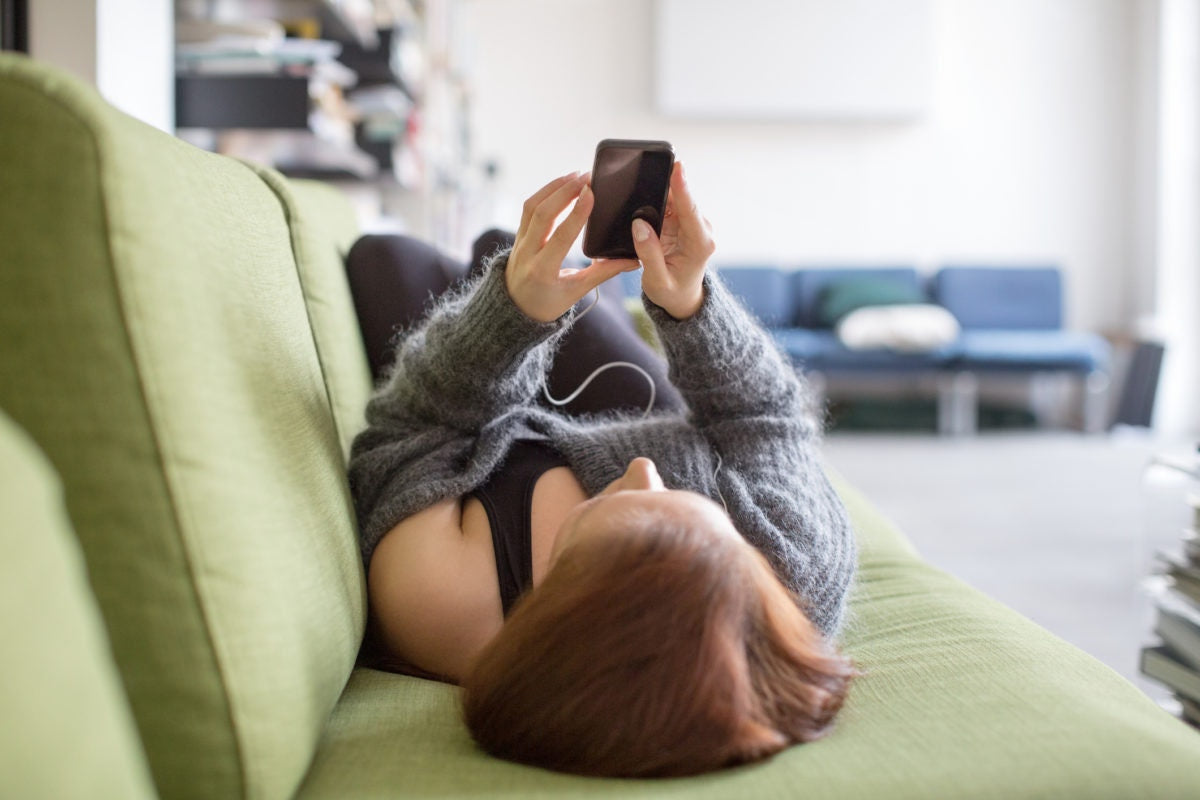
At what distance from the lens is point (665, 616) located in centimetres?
66

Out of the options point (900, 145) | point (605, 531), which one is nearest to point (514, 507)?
point (605, 531)

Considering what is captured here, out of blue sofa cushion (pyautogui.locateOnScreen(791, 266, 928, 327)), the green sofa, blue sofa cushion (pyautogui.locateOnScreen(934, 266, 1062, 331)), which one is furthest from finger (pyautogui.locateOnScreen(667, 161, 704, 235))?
blue sofa cushion (pyautogui.locateOnScreen(934, 266, 1062, 331))

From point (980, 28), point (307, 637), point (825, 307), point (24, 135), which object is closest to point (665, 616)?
point (307, 637)

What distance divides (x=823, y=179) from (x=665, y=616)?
212 inches

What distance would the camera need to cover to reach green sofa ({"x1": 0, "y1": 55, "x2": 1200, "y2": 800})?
23.3 inches

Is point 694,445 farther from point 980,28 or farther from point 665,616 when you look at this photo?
point 980,28

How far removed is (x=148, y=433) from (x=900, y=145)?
566 cm

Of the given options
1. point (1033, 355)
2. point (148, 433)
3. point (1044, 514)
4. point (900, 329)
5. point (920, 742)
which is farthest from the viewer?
point (900, 329)

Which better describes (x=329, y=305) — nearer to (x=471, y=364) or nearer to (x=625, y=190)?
(x=471, y=364)

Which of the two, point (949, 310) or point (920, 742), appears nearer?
point (920, 742)

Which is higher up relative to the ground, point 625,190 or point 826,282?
point 625,190

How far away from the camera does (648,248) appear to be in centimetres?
94

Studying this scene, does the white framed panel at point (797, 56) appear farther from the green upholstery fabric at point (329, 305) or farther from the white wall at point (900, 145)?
the green upholstery fabric at point (329, 305)

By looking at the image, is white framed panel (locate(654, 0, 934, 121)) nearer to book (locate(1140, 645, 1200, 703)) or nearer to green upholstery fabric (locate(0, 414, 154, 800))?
book (locate(1140, 645, 1200, 703))
